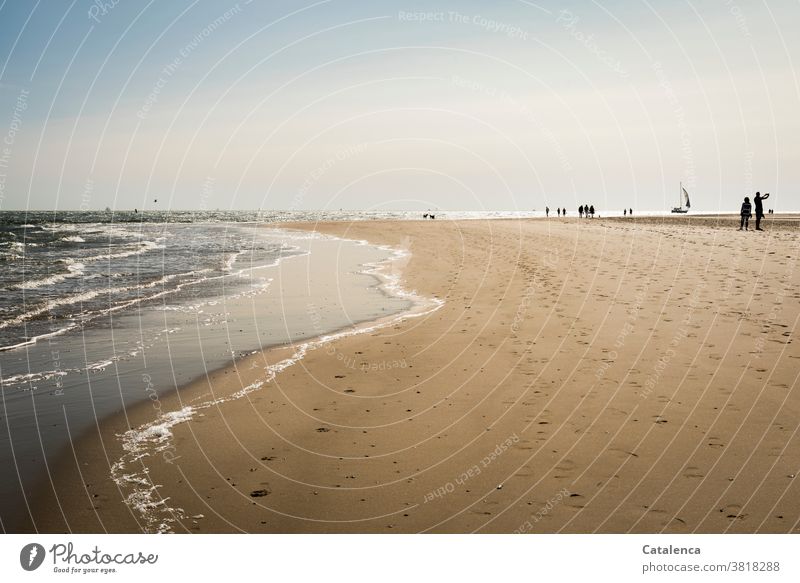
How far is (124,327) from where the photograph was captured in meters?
17.0

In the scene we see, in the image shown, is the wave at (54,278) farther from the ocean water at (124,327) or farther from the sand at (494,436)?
the sand at (494,436)

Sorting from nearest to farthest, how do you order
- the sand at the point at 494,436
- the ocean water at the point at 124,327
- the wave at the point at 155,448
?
1. the sand at the point at 494,436
2. the wave at the point at 155,448
3. the ocean water at the point at 124,327

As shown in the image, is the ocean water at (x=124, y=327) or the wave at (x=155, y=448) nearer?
the wave at (x=155, y=448)

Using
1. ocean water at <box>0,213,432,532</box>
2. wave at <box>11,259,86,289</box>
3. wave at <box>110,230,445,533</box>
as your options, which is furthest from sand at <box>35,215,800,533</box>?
wave at <box>11,259,86,289</box>

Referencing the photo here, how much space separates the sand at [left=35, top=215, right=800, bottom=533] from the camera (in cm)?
603

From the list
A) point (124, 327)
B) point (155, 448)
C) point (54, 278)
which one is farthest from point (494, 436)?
point (54, 278)

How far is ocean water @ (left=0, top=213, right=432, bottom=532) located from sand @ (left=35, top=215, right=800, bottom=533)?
71 centimetres

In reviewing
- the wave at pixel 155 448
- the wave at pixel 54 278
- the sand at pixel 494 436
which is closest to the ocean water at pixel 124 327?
the wave at pixel 54 278

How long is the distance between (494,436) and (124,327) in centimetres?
1312

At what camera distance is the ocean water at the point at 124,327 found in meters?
8.99

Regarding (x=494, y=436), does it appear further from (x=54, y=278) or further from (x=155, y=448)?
Result: (x=54, y=278)

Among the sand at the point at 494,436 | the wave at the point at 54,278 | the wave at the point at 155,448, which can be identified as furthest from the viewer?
the wave at the point at 54,278

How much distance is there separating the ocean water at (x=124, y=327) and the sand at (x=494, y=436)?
2.34 feet
